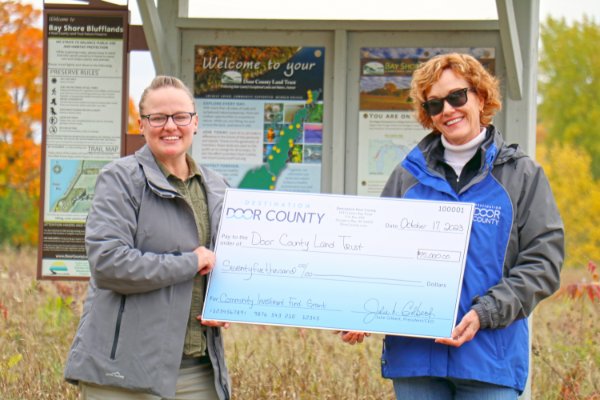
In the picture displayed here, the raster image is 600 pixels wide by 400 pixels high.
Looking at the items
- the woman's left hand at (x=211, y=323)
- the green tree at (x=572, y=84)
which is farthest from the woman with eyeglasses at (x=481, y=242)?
the green tree at (x=572, y=84)

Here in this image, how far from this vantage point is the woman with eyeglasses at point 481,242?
4070 millimetres

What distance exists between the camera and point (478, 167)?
13.9ft

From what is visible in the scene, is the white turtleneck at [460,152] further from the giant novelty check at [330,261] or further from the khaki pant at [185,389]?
the khaki pant at [185,389]

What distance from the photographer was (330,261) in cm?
449

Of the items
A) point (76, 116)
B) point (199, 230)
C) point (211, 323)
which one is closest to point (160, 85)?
point (199, 230)

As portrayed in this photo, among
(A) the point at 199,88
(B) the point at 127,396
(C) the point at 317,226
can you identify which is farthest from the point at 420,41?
(B) the point at 127,396

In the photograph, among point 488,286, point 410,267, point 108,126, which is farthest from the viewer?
point 108,126

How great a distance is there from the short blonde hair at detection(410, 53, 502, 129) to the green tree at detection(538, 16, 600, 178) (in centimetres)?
3665

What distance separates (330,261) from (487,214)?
2.38 ft

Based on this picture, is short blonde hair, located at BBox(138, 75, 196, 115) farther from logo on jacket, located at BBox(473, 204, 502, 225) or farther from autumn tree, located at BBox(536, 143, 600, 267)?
autumn tree, located at BBox(536, 143, 600, 267)

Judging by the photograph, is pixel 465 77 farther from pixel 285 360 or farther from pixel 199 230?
pixel 285 360

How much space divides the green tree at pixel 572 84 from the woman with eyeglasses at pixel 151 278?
37.1 metres

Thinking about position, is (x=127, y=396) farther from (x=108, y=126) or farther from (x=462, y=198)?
(x=108, y=126)

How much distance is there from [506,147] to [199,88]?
317cm
